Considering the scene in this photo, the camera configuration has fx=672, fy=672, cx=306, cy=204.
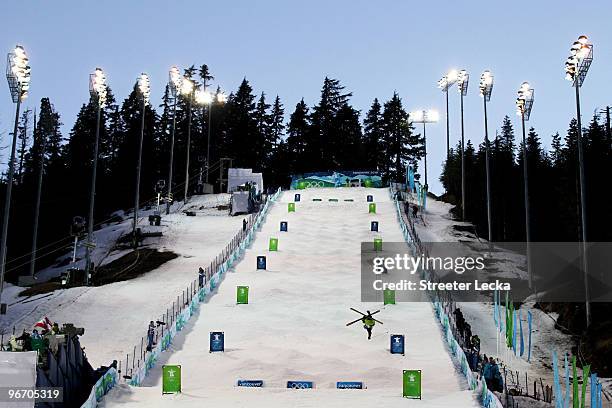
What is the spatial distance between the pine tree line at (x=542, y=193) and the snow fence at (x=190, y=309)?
68.3ft

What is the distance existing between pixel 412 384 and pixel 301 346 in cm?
642

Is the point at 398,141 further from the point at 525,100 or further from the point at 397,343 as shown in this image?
the point at 397,343

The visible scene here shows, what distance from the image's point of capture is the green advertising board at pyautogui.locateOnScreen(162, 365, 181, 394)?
703 inches

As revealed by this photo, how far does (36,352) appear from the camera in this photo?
1455 centimetres

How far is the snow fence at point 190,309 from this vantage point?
65.6 ft

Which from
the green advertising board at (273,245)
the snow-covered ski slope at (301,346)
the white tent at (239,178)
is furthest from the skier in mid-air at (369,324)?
the white tent at (239,178)

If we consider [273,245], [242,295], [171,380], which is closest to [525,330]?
[242,295]

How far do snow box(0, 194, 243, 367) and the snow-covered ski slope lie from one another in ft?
8.84

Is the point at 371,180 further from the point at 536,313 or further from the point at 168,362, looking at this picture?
the point at 168,362

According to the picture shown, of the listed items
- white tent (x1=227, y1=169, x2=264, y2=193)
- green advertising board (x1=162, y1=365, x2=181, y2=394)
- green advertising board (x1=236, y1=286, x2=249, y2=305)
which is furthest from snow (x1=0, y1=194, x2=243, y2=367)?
white tent (x1=227, y1=169, x2=264, y2=193)

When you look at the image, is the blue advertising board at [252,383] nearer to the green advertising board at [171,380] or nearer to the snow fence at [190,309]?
the green advertising board at [171,380]

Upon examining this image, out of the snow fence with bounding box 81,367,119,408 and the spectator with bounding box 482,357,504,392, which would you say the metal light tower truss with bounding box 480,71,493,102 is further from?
the snow fence with bounding box 81,367,119,408

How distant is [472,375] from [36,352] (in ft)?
36.9

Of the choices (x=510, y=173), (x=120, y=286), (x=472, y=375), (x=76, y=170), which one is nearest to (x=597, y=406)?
(x=472, y=375)
